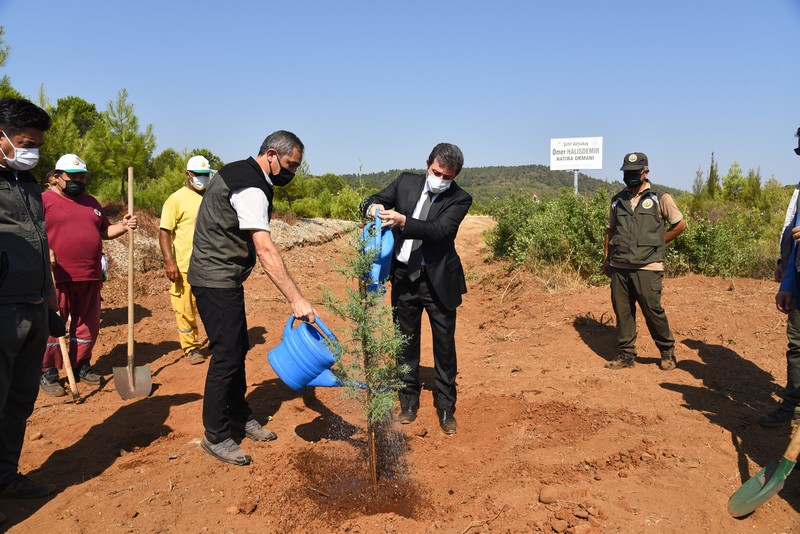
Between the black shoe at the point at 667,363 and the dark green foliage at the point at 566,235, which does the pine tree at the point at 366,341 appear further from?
the dark green foliage at the point at 566,235

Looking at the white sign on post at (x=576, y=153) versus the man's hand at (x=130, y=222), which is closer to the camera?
the man's hand at (x=130, y=222)

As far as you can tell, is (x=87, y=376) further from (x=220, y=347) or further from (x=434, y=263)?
(x=434, y=263)

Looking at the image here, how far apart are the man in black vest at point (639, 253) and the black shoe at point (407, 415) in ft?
7.58

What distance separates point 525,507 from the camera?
297 centimetres

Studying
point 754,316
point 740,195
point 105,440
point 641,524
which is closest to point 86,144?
point 105,440

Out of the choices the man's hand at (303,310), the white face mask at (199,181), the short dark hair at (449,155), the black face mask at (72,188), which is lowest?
the man's hand at (303,310)

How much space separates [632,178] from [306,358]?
148 inches

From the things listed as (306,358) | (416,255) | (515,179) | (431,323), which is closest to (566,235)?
(431,323)

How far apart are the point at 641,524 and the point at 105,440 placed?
3.64 meters

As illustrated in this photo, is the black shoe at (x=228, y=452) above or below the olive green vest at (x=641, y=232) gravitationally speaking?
below

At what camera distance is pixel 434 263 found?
13.1 ft

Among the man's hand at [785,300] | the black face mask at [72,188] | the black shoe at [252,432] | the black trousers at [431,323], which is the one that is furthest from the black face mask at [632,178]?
the black face mask at [72,188]

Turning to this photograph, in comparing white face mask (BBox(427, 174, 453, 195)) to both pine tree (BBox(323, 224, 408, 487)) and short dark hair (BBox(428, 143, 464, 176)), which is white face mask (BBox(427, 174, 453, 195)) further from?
pine tree (BBox(323, 224, 408, 487))

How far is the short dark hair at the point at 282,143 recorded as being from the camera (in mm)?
3445
